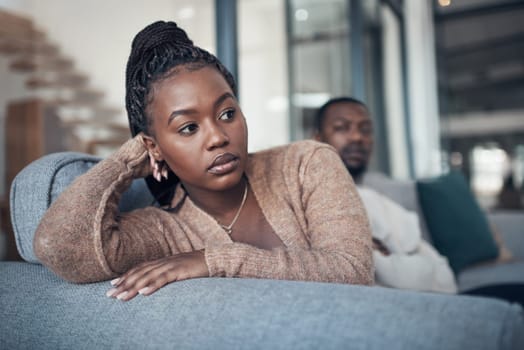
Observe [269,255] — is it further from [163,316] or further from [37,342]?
[37,342]

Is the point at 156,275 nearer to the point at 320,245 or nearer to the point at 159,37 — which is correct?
the point at 320,245

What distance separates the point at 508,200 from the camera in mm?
5543

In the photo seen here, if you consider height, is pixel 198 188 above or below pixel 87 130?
below

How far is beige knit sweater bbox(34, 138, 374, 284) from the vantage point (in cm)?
94

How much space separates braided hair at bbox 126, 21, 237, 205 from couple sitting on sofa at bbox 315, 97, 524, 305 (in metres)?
0.78

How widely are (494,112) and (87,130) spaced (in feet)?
15.0

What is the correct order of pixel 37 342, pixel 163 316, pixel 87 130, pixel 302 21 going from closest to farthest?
1. pixel 163 316
2. pixel 37 342
3. pixel 87 130
4. pixel 302 21

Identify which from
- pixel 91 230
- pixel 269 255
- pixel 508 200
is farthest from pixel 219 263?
pixel 508 200

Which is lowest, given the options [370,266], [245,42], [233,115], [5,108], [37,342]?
[37,342]

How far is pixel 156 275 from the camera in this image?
0.89 metres

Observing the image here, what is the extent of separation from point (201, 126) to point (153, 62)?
184 millimetres

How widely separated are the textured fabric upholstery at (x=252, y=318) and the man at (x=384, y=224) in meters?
0.84

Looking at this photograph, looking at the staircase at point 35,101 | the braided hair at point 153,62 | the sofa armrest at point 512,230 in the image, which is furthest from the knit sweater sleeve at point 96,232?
the sofa armrest at point 512,230

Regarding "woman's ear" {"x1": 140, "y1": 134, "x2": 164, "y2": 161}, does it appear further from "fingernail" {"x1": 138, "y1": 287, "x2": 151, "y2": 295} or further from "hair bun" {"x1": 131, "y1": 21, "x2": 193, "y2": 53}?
"fingernail" {"x1": 138, "y1": 287, "x2": 151, "y2": 295}
